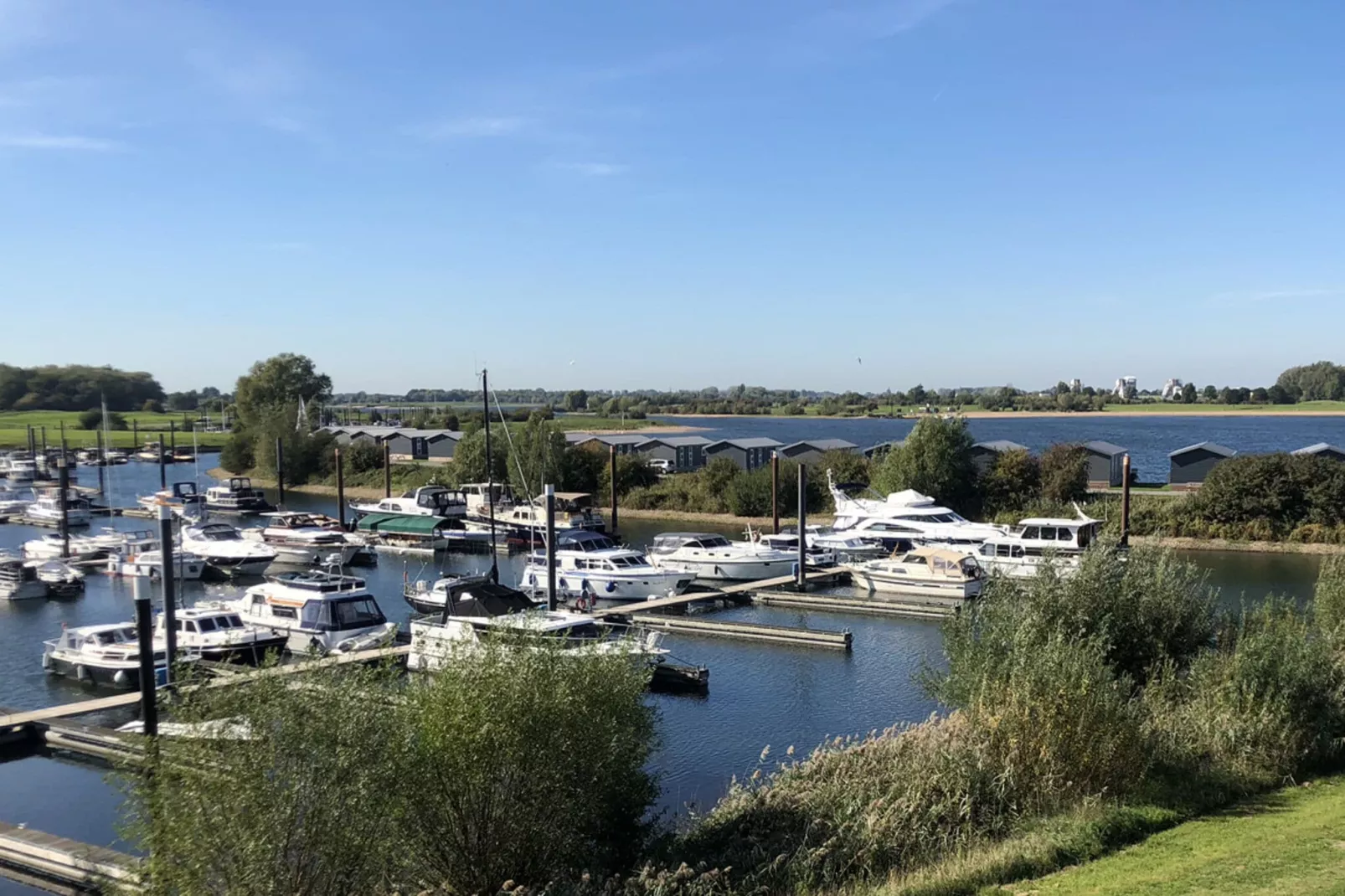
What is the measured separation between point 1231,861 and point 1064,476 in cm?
4862

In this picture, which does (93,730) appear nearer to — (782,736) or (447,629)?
(447,629)

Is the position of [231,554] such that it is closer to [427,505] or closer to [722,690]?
[427,505]

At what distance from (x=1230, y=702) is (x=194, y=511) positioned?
5953 centimetres

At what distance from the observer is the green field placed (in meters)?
142

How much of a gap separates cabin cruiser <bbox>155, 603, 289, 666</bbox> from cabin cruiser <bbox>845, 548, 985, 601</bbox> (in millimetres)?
21895

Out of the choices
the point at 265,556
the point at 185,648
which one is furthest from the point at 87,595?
the point at 185,648

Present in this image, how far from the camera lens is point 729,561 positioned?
44469 millimetres

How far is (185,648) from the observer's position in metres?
27.8

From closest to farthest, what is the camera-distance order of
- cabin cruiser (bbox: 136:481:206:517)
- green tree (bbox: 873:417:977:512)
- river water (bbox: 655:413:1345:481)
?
green tree (bbox: 873:417:977:512) → cabin cruiser (bbox: 136:481:206:517) → river water (bbox: 655:413:1345:481)

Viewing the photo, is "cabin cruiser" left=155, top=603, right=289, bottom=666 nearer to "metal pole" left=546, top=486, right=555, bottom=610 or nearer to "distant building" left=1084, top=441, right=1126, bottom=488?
"metal pole" left=546, top=486, right=555, bottom=610

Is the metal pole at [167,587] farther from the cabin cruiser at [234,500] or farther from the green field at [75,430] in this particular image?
the green field at [75,430]

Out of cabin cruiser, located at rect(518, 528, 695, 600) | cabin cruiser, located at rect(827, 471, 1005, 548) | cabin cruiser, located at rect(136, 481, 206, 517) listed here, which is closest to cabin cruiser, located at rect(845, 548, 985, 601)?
cabin cruiser, located at rect(827, 471, 1005, 548)

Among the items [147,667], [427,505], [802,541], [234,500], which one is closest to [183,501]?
[234,500]

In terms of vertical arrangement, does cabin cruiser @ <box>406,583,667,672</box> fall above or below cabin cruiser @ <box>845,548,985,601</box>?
above
